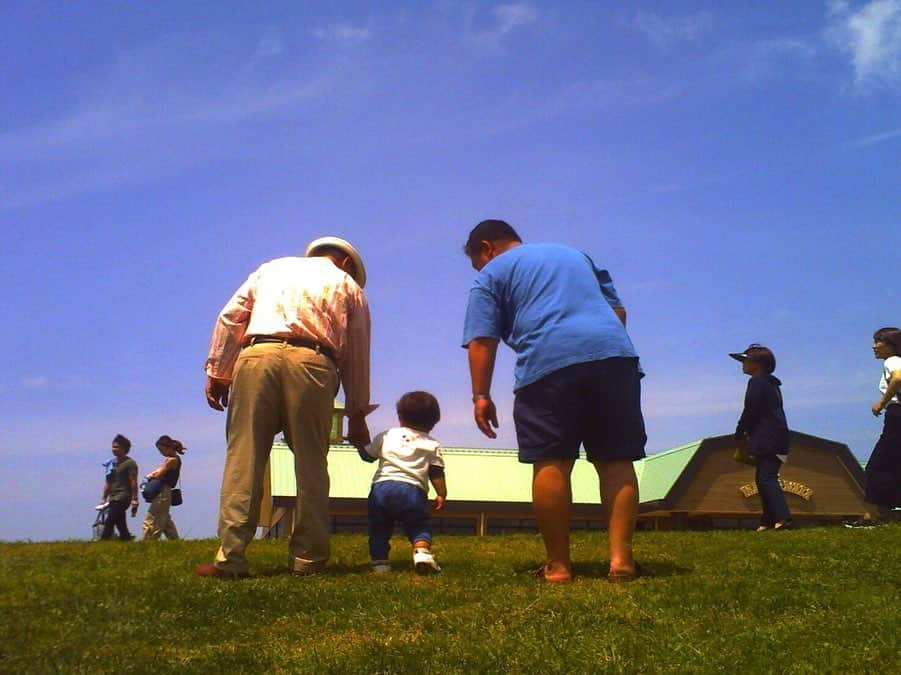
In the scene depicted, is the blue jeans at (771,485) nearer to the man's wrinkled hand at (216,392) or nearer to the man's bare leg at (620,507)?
the man's bare leg at (620,507)

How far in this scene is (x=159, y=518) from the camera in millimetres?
16594

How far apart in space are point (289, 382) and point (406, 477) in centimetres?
153

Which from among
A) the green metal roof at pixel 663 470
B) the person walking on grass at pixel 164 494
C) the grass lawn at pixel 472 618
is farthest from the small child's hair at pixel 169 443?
the green metal roof at pixel 663 470

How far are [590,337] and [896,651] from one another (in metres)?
2.66

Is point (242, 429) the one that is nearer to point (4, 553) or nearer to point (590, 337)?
point (590, 337)

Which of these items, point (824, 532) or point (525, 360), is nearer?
point (525, 360)

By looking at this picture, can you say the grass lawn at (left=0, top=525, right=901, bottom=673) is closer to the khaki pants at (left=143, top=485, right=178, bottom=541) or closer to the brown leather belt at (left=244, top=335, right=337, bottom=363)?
the brown leather belt at (left=244, top=335, right=337, bottom=363)

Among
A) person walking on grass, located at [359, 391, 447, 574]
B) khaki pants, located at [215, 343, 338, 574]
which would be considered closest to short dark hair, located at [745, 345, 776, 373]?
person walking on grass, located at [359, 391, 447, 574]

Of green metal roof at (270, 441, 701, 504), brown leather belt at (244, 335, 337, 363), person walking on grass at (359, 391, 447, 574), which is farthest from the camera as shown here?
green metal roof at (270, 441, 701, 504)

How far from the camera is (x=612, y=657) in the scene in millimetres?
3895

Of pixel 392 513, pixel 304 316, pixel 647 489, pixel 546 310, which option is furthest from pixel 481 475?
pixel 546 310

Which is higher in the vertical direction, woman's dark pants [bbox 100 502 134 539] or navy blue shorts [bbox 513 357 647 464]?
navy blue shorts [bbox 513 357 647 464]

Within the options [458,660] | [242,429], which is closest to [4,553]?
[242,429]

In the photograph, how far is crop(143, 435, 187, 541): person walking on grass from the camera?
16.5m
